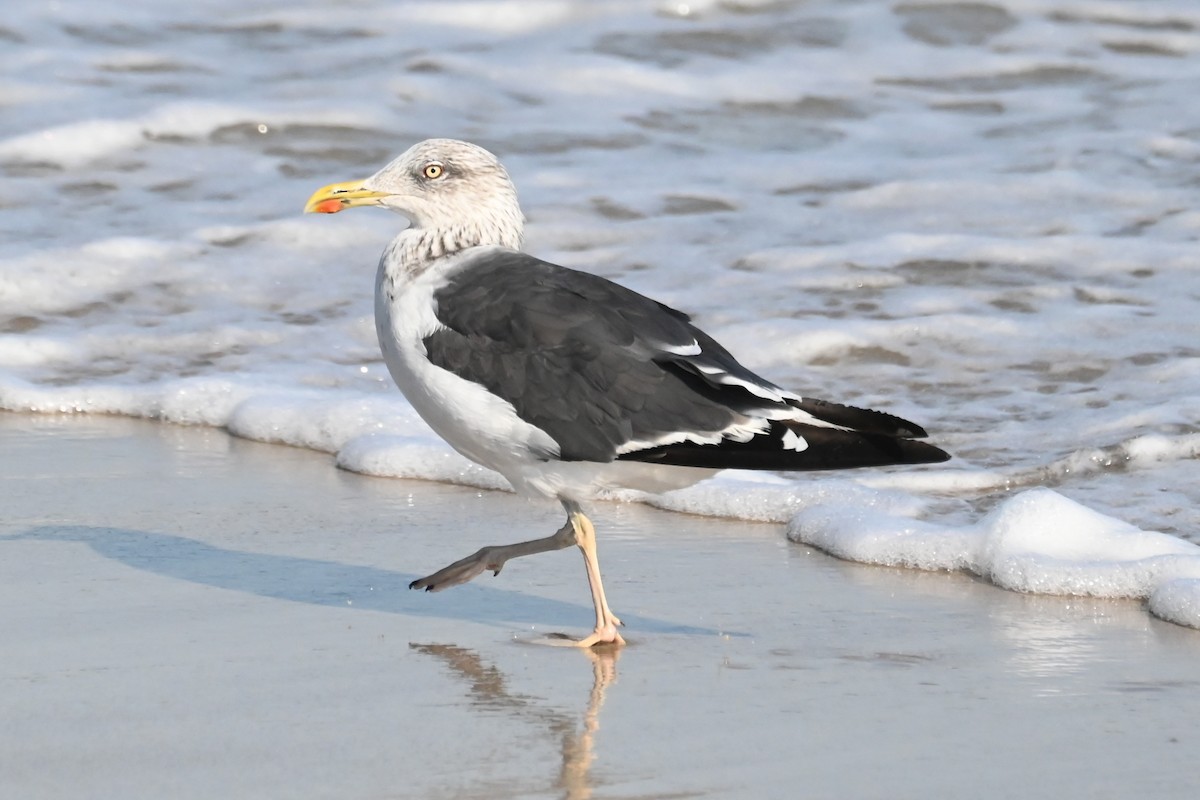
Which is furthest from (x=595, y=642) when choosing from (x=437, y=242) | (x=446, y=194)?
(x=446, y=194)

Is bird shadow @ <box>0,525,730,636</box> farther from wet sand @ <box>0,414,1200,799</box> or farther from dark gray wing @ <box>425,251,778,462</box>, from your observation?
dark gray wing @ <box>425,251,778,462</box>

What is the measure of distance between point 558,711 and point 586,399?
0.82m

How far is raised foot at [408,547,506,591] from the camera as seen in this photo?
175 inches

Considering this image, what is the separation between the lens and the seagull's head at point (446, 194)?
4.68 meters

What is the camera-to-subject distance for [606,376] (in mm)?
4168

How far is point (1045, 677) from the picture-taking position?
3855 mm

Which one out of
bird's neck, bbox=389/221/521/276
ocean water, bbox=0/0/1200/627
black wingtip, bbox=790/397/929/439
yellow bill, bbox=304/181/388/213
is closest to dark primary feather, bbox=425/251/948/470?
black wingtip, bbox=790/397/929/439

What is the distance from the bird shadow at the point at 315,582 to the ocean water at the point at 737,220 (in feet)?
2.99

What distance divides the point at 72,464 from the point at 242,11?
7879 millimetres

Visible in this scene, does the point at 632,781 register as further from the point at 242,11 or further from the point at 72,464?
the point at 242,11

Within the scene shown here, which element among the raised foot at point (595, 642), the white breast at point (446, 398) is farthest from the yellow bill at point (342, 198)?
the raised foot at point (595, 642)

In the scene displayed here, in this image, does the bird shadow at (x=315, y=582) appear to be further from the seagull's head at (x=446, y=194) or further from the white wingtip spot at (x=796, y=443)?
the seagull's head at (x=446, y=194)

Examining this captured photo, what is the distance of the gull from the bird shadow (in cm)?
11

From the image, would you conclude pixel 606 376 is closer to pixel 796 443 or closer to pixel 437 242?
pixel 796 443
